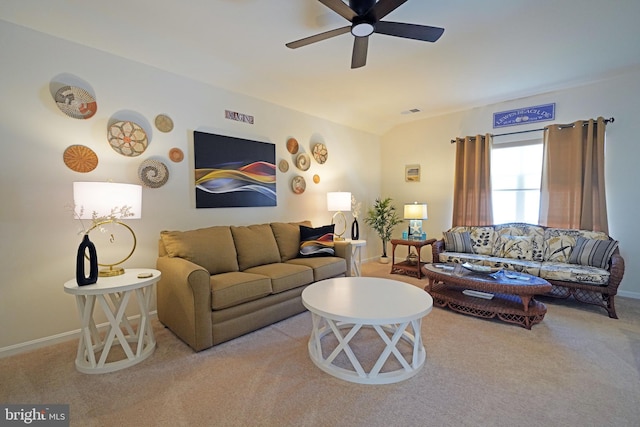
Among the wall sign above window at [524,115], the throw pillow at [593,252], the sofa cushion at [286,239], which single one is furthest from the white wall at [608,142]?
the sofa cushion at [286,239]

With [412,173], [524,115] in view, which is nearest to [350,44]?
[524,115]

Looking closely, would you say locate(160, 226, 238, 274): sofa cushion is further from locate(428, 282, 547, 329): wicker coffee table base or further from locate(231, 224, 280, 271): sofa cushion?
locate(428, 282, 547, 329): wicker coffee table base

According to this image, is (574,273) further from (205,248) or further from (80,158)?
(80,158)

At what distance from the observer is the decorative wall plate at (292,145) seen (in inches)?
163

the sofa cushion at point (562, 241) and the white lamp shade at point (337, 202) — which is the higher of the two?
the white lamp shade at point (337, 202)

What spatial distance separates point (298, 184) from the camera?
4.25m

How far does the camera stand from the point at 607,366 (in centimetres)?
200

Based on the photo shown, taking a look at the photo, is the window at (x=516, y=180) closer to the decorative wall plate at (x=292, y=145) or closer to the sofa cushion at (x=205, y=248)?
the decorative wall plate at (x=292, y=145)

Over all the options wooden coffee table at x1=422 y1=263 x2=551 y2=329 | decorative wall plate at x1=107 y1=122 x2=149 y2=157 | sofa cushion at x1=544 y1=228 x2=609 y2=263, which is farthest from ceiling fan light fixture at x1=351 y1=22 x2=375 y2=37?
sofa cushion at x1=544 y1=228 x2=609 y2=263

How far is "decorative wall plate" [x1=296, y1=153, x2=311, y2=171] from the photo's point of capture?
4257mm

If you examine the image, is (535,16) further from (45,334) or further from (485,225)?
(45,334)

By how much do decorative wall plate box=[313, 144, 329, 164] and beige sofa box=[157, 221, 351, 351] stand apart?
1.53 meters

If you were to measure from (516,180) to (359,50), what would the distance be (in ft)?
11.1

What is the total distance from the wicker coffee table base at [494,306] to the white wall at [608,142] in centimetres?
184
